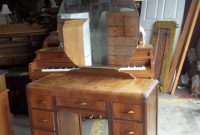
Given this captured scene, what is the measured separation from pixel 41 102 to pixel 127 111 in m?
0.69

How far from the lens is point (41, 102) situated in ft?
7.33

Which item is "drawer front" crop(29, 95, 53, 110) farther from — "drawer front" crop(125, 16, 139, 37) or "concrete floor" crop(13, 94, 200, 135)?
"concrete floor" crop(13, 94, 200, 135)

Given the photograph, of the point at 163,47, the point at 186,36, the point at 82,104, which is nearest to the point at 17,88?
the point at 82,104

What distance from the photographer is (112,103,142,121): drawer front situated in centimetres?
195

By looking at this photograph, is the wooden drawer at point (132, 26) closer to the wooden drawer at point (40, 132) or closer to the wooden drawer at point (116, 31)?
the wooden drawer at point (116, 31)

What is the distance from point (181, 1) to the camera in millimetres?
4156

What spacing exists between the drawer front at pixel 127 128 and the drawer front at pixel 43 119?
52cm

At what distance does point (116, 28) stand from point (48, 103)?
800 millimetres

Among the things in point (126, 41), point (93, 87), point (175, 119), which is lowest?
point (175, 119)

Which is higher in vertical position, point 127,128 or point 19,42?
point 19,42

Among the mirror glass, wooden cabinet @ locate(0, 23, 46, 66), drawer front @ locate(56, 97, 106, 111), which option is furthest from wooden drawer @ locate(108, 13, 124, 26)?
wooden cabinet @ locate(0, 23, 46, 66)

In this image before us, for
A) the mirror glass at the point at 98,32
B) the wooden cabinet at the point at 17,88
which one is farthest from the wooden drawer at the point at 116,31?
the wooden cabinet at the point at 17,88

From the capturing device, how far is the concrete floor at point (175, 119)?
310cm

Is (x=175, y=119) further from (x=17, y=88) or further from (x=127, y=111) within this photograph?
(x=17, y=88)
